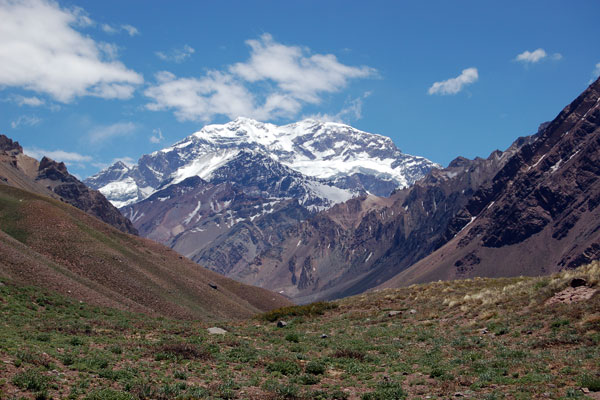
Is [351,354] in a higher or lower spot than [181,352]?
higher

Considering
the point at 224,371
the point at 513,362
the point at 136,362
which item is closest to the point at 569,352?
the point at 513,362

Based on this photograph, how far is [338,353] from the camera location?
28734mm

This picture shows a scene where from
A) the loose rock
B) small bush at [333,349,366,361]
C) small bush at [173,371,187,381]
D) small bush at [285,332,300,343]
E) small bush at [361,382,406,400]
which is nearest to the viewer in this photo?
small bush at [361,382,406,400]

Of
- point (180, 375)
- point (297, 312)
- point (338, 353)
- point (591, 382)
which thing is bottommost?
point (180, 375)

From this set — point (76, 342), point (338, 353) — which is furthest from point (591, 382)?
point (76, 342)

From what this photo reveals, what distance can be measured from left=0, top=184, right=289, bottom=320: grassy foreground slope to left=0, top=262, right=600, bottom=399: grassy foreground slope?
593 inches

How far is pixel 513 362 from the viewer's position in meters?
23.9

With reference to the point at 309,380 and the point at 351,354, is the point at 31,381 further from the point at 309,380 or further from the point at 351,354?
the point at 351,354

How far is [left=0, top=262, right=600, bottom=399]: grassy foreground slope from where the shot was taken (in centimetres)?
2056

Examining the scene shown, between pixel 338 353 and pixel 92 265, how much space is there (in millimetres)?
56957

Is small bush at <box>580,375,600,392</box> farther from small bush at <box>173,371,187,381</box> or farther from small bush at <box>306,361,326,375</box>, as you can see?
small bush at <box>173,371,187,381</box>

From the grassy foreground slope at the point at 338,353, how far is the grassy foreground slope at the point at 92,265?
49.4 ft

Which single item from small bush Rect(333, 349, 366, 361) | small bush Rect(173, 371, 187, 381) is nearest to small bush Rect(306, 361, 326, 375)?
small bush Rect(333, 349, 366, 361)

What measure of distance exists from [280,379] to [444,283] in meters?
35.6
